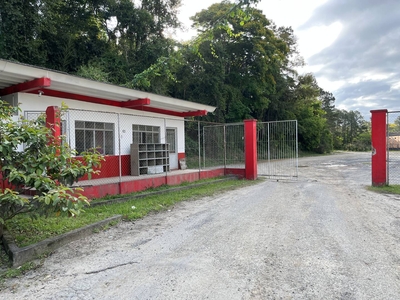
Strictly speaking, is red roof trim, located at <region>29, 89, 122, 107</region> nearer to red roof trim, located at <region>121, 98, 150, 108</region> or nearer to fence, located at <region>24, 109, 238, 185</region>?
red roof trim, located at <region>121, 98, 150, 108</region>

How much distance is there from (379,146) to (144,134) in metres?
8.42

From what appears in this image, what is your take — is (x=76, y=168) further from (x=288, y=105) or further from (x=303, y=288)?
(x=288, y=105)

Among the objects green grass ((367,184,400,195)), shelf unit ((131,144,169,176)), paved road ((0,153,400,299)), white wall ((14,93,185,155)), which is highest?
white wall ((14,93,185,155))

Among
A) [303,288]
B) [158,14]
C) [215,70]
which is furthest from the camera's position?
[215,70]

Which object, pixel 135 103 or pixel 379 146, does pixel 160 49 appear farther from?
pixel 379 146

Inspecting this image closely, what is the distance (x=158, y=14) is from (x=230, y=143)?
1155cm

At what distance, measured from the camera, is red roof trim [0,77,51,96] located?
6688mm

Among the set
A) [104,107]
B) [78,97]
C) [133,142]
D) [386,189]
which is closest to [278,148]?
[386,189]

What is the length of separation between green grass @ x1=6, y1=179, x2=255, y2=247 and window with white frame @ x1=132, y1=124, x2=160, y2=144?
3.18 m

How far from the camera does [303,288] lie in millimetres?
2791

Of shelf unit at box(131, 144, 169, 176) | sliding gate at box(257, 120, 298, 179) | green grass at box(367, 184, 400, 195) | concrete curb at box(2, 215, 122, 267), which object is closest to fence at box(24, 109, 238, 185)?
shelf unit at box(131, 144, 169, 176)

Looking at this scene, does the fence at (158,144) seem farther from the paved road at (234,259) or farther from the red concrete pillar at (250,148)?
the paved road at (234,259)

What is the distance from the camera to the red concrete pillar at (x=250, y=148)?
37.9 ft

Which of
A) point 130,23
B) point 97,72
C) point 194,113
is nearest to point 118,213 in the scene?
point 194,113
